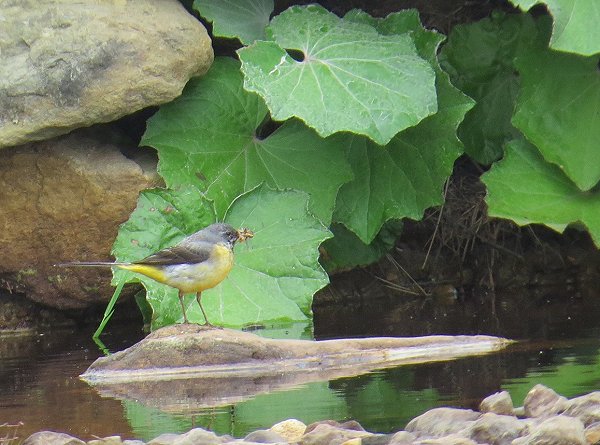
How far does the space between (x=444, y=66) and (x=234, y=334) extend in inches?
106

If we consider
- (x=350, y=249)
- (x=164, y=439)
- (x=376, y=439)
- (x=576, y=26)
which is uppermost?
(x=576, y=26)

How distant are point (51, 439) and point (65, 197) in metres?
2.78

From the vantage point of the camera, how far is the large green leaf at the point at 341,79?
225 inches

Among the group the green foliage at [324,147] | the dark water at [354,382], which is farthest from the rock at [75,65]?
the dark water at [354,382]

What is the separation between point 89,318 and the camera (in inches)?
255

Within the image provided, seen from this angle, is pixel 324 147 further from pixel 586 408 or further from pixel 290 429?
pixel 586 408

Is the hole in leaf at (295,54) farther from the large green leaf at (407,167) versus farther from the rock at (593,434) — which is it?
the rock at (593,434)

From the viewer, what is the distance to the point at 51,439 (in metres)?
3.27

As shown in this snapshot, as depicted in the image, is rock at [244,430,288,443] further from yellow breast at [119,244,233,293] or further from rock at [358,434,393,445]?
yellow breast at [119,244,233,293]

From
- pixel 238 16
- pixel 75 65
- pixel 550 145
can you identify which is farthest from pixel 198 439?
pixel 238 16

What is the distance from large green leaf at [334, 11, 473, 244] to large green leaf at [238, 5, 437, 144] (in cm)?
29

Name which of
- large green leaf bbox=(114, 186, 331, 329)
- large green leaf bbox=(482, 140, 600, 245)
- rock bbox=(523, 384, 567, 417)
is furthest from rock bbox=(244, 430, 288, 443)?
large green leaf bbox=(482, 140, 600, 245)

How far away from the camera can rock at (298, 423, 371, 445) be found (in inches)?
126

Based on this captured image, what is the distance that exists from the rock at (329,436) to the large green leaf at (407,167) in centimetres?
301
